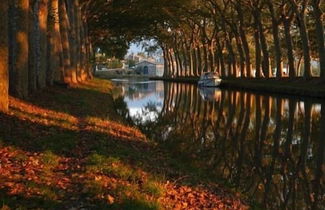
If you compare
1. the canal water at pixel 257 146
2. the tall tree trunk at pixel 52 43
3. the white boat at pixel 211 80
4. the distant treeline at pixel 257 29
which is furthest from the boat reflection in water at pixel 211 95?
the tall tree trunk at pixel 52 43

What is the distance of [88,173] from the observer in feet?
31.6

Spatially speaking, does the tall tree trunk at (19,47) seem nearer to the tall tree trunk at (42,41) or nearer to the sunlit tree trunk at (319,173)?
the tall tree trunk at (42,41)

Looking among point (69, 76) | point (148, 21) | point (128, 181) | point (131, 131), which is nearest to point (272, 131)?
point (131, 131)

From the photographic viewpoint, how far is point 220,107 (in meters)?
30.1

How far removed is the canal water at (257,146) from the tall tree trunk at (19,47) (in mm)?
4939

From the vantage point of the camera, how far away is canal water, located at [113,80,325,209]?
424 inches

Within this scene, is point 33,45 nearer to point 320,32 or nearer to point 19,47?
point 19,47

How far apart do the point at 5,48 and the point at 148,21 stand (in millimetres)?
56199

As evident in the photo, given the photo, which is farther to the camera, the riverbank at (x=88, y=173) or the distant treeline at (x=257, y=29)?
the distant treeline at (x=257, y=29)

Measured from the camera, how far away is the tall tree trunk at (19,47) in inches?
706

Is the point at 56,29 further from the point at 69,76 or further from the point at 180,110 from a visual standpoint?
the point at 180,110

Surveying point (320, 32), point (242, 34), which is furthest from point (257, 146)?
point (242, 34)

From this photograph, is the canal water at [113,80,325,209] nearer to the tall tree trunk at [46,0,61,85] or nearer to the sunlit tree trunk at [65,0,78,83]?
the tall tree trunk at [46,0,61,85]

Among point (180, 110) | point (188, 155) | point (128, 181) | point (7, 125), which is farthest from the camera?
point (180, 110)
